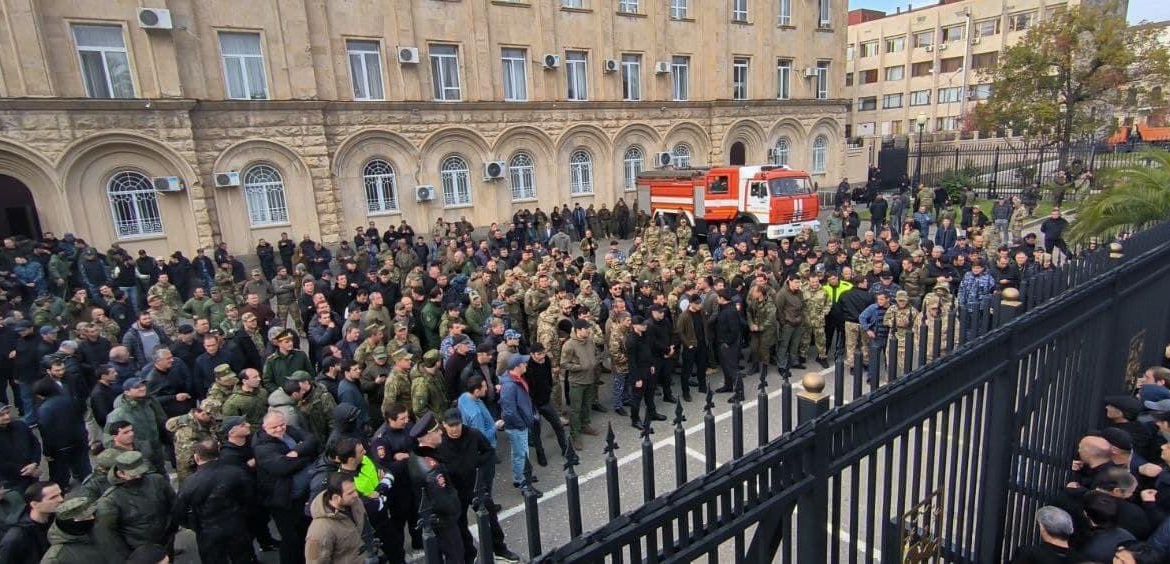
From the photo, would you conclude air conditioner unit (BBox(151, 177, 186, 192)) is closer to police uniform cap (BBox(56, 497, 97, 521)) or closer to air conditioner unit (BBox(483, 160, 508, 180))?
air conditioner unit (BBox(483, 160, 508, 180))

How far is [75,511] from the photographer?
13.3 ft

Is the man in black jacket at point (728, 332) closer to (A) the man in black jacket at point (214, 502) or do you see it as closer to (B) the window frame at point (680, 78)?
(A) the man in black jacket at point (214, 502)

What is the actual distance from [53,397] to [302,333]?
235 inches

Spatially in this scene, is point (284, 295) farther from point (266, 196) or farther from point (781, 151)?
point (781, 151)

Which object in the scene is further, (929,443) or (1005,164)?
(1005,164)

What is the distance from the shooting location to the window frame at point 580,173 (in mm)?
24750

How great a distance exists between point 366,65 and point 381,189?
4.05 metres

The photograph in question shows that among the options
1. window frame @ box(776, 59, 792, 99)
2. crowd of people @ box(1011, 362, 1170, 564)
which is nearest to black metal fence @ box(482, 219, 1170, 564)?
crowd of people @ box(1011, 362, 1170, 564)

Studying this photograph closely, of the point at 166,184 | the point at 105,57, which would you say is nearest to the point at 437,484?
the point at 166,184

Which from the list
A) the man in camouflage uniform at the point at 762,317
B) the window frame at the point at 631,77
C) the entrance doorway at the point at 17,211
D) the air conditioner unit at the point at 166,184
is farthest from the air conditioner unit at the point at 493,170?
the man in camouflage uniform at the point at 762,317

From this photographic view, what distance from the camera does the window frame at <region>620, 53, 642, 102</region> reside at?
993 inches

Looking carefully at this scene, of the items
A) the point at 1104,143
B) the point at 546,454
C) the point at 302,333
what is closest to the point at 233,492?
the point at 546,454

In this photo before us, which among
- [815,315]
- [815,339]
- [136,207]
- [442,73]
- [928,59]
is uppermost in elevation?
[928,59]

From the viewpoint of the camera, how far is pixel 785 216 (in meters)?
19.2
